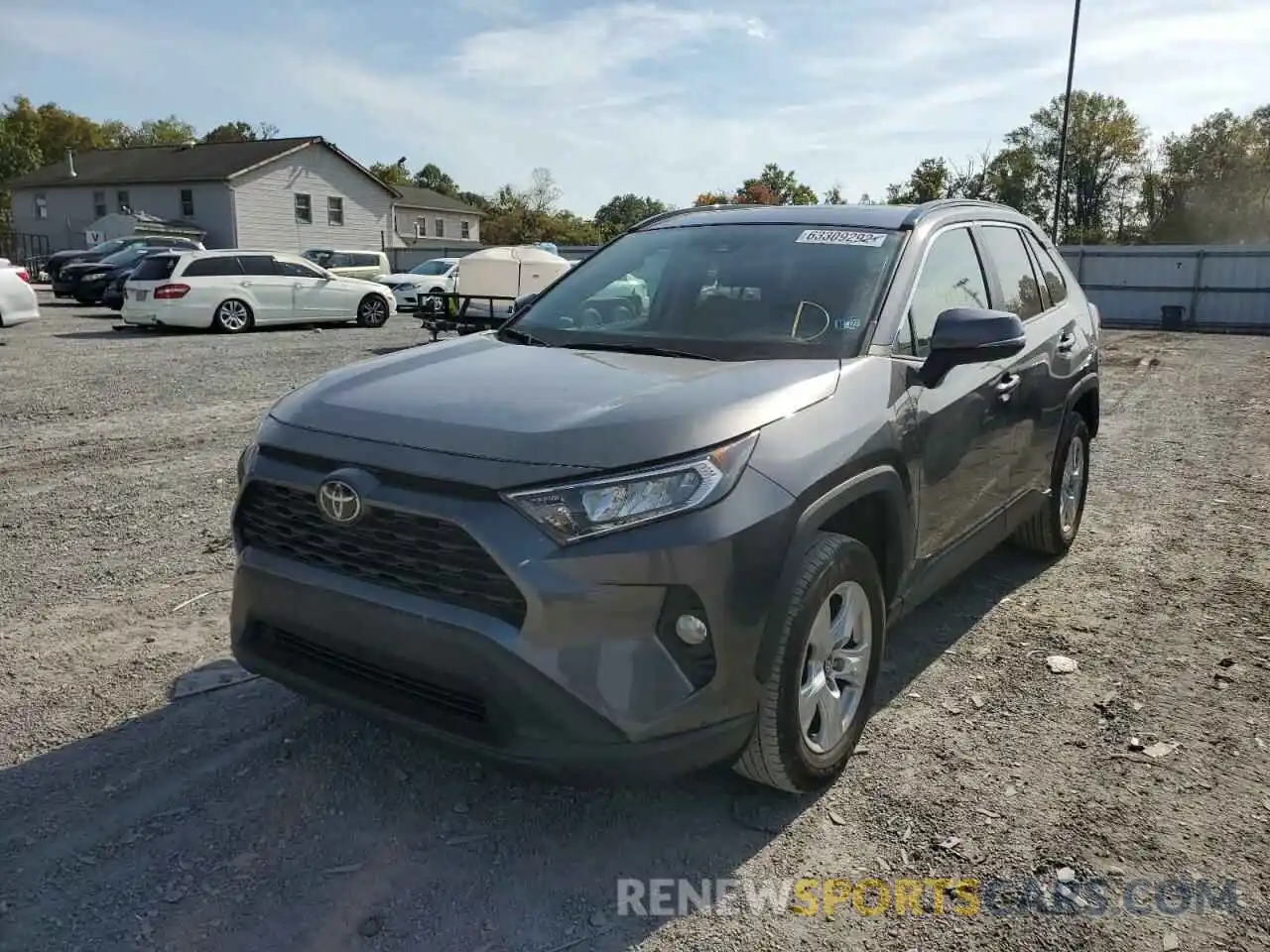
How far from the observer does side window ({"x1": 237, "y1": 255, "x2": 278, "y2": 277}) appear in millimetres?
18656

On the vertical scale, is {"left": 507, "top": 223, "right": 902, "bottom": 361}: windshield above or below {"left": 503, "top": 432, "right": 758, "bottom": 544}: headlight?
above

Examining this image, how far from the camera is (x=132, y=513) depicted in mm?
6078

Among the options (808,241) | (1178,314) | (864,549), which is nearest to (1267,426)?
(808,241)

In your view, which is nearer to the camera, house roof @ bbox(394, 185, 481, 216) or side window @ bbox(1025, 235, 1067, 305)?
side window @ bbox(1025, 235, 1067, 305)

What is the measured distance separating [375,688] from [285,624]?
0.35m

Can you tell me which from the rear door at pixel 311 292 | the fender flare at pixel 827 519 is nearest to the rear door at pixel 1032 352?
the fender flare at pixel 827 519

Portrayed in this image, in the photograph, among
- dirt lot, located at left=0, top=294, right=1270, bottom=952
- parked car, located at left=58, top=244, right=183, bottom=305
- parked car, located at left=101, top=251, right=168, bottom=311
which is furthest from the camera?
parked car, located at left=58, top=244, right=183, bottom=305

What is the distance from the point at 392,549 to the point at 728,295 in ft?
5.82

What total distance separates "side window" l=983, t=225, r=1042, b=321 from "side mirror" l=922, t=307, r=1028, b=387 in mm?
1075

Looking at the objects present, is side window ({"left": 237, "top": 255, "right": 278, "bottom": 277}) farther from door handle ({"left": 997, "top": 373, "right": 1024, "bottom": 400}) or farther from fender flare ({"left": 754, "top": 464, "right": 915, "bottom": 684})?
fender flare ({"left": 754, "top": 464, "right": 915, "bottom": 684})

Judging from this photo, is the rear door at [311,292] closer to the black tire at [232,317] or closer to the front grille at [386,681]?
the black tire at [232,317]

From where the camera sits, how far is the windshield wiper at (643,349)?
343 centimetres

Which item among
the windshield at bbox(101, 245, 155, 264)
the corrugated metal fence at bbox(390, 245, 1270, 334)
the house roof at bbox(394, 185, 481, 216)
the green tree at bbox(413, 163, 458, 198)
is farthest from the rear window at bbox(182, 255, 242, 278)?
the green tree at bbox(413, 163, 458, 198)

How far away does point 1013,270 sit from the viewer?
189 inches
